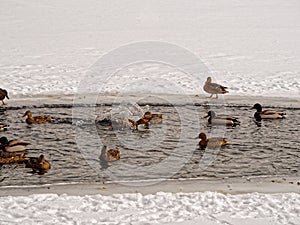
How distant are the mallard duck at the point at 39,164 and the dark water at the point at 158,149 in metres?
0.10

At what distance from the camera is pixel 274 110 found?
12523mm

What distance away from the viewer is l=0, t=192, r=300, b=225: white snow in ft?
23.4

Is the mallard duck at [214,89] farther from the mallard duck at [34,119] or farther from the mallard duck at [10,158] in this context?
the mallard duck at [10,158]

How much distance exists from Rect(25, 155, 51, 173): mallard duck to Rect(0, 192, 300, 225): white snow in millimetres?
Answer: 968

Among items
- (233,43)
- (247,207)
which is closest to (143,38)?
(233,43)

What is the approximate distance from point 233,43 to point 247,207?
16.9 meters

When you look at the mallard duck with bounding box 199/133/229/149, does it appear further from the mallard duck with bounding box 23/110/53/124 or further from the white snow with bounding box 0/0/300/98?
the white snow with bounding box 0/0/300/98

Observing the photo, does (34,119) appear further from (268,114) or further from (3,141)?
(268,114)

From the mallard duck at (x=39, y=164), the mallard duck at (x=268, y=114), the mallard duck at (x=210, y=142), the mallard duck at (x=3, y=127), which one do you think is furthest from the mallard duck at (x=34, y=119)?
the mallard duck at (x=268, y=114)

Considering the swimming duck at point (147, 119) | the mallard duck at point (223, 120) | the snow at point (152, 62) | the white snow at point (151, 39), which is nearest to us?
the snow at point (152, 62)

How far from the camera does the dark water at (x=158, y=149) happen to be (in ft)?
28.6

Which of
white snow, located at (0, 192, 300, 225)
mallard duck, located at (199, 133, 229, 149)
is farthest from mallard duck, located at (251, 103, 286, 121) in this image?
white snow, located at (0, 192, 300, 225)

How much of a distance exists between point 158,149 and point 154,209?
2464 mm

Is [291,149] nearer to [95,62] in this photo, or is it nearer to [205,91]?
[205,91]
